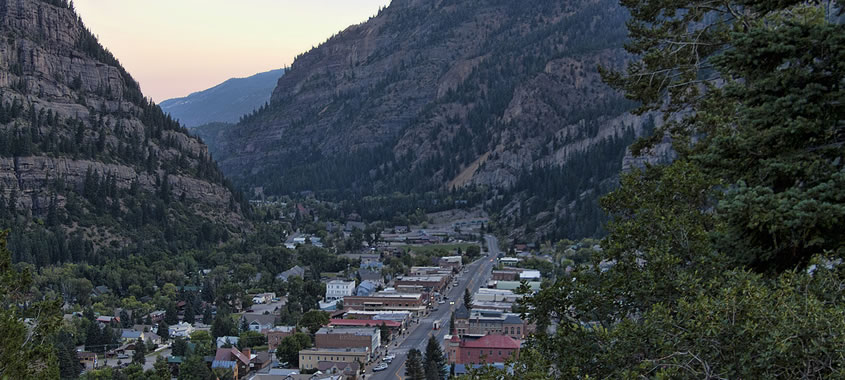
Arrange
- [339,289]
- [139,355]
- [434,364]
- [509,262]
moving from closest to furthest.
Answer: [434,364], [139,355], [339,289], [509,262]

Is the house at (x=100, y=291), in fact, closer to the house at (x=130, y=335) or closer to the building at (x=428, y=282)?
the house at (x=130, y=335)

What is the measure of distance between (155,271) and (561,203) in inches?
3871

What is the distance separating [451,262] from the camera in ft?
475

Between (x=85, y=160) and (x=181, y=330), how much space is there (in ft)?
249

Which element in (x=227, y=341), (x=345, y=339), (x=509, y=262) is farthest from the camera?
(x=509, y=262)

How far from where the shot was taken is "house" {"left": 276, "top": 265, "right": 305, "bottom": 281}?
132500 mm

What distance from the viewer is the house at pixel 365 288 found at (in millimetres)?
121312

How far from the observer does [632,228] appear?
57.0ft

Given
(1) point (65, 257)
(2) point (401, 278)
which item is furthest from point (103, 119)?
(2) point (401, 278)

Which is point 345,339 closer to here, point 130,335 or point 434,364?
point 434,364

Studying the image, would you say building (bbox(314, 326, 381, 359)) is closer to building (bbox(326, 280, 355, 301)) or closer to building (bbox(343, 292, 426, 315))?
building (bbox(343, 292, 426, 315))

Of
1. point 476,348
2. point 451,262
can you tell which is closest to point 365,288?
point 451,262

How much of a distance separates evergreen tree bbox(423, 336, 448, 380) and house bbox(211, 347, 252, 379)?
17.8 meters

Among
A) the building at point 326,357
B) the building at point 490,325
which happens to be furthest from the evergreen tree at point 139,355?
the building at point 490,325
